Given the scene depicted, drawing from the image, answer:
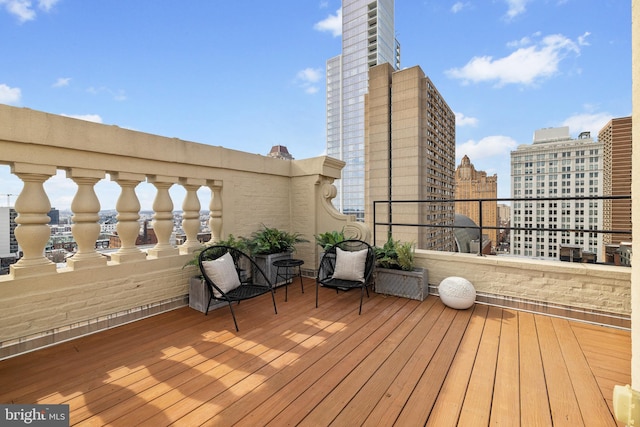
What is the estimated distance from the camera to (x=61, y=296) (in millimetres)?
2416

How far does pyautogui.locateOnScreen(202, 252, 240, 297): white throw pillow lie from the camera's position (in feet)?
9.38

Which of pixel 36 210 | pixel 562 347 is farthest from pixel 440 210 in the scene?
pixel 36 210

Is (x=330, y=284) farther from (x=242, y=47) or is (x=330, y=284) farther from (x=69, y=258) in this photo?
(x=242, y=47)

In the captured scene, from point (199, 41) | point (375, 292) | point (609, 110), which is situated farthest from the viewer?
point (609, 110)

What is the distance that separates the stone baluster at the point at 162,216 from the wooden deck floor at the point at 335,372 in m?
0.80

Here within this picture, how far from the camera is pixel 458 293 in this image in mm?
3127

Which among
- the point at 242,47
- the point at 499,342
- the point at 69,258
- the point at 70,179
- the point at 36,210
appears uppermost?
the point at 242,47

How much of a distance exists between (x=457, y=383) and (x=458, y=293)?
152 cm

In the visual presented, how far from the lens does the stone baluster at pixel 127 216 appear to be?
285 cm

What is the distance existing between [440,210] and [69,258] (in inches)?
1416

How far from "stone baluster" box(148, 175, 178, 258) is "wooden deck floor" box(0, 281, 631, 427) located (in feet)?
2.61

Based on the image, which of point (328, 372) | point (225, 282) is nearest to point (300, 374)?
point (328, 372)

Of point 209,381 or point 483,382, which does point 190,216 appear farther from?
point 483,382

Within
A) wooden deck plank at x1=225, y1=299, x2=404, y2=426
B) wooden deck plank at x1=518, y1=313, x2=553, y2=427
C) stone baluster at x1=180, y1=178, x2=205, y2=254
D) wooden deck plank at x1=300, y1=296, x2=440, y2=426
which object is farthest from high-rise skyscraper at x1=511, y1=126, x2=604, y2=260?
stone baluster at x1=180, y1=178, x2=205, y2=254
